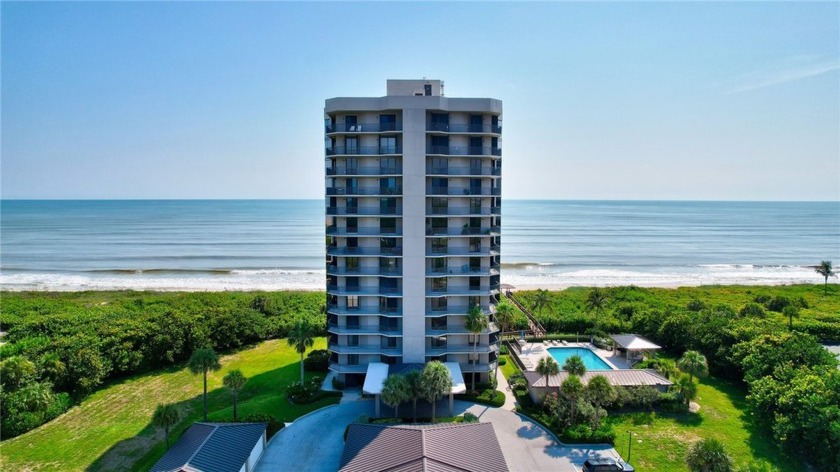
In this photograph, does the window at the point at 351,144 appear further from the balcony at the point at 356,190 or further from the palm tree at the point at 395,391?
the palm tree at the point at 395,391

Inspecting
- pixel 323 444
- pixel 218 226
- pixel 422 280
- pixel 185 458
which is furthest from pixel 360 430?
pixel 218 226

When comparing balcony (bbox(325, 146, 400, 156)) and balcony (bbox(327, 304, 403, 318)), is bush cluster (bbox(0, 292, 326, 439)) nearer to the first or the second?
balcony (bbox(327, 304, 403, 318))

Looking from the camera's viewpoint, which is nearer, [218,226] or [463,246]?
[463,246]

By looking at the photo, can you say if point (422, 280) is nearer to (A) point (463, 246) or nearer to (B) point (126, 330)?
(A) point (463, 246)

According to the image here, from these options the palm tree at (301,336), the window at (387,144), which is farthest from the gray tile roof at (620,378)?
the window at (387,144)

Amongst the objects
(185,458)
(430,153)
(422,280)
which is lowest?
(185,458)

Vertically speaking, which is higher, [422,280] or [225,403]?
[422,280]
